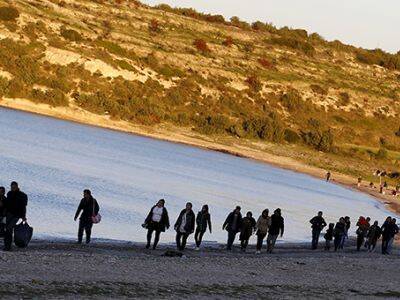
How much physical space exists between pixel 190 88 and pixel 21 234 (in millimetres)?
83256

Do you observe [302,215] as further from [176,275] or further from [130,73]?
[130,73]

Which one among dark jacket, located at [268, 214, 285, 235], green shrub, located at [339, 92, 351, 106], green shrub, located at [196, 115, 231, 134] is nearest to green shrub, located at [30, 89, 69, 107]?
green shrub, located at [196, 115, 231, 134]

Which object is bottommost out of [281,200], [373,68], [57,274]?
[57,274]

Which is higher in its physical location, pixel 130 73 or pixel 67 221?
pixel 130 73

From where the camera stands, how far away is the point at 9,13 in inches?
4043

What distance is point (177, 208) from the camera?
43.4 metres

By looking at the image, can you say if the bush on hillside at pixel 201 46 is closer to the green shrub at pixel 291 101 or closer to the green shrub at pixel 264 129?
the green shrub at pixel 291 101

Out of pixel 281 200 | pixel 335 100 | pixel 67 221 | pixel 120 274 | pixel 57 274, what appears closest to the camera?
pixel 57 274

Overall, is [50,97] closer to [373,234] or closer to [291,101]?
[291,101]

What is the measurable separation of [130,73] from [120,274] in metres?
84.3

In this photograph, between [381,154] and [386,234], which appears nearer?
[386,234]

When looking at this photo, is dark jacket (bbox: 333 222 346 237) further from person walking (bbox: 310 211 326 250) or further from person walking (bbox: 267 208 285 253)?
person walking (bbox: 267 208 285 253)

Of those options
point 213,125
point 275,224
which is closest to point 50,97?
point 213,125

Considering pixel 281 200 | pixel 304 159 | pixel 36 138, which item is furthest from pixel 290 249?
pixel 304 159
